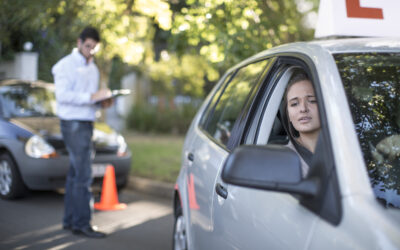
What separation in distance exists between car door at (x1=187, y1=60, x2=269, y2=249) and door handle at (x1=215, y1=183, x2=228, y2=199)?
125 mm

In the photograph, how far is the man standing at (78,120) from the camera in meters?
4.88

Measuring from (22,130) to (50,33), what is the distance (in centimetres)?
182

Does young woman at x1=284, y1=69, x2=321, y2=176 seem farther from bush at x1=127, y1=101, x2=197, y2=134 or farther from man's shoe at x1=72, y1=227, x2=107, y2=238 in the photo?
bush at x1=127, y1=101, x2=197, y2=134

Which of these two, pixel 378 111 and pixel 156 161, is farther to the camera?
pixel 156 161

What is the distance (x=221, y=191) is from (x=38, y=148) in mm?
4478

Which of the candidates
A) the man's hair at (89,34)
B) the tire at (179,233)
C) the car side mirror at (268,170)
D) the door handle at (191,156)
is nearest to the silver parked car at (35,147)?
the man's hair at (89,34)

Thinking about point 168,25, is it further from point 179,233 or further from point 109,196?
point 179,233

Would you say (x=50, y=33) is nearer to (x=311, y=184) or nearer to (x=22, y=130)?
(x=22, y=130)

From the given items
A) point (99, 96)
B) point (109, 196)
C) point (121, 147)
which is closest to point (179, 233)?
point (99, 96)

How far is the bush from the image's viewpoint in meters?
17.5

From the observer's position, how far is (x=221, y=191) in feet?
8.04

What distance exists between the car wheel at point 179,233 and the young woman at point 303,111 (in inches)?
44.6

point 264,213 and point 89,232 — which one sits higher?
point 264,213

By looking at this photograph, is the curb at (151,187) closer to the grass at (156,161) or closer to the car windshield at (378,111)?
the grass at (156,161)
